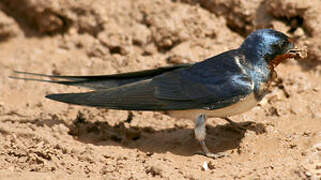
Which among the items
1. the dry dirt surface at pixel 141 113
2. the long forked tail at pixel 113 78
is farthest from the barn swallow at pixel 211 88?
the dry dirt surface at pixel 141 113

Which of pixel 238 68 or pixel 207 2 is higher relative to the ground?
pixel 207 2

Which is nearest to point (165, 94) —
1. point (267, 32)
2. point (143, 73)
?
point (143, 73)

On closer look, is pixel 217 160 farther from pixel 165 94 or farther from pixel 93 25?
pixel 93 25

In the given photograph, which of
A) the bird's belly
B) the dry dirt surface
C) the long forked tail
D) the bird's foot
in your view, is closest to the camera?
the dry dirt surface

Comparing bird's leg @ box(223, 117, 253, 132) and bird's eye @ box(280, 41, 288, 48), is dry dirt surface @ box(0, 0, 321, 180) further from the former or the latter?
bird's eye @ box(280, 41, 288, 48)

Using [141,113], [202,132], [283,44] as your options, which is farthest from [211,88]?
[141,113]

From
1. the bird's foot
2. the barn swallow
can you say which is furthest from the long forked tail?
the bird's foot

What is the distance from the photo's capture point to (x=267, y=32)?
14.5 feet

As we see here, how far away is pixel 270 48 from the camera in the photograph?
4.37m

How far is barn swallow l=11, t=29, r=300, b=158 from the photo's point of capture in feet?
14.1

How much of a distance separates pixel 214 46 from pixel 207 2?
0.57 meters

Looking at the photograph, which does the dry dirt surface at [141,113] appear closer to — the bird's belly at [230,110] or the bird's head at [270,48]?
the bird's belly at [230,110]

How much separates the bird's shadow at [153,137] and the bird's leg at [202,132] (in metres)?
0.14

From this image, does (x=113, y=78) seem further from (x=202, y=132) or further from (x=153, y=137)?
(x=202, y=132)
